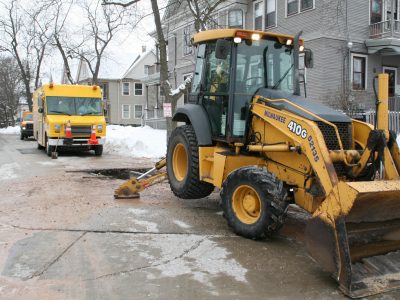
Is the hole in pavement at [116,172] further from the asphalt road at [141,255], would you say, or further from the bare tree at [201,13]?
the bare tree at [201,13]

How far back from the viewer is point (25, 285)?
14.7 ft

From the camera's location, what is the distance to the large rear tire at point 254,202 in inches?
214

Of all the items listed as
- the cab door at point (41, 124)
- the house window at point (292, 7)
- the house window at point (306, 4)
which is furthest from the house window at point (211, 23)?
the cab door at point (41, 124)

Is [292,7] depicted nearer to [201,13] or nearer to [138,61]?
[201,13]

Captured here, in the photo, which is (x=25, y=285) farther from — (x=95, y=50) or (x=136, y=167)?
(x=95, y=50)

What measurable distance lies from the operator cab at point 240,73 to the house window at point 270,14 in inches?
647

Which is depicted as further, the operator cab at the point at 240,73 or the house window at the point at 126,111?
the house window at the point at 126,111

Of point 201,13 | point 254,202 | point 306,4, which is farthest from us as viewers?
point 306,4

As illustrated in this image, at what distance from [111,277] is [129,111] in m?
49.8

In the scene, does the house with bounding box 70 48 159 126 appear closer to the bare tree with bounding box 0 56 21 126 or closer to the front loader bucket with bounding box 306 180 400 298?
the bare tree with bounding box 0 56 21 126

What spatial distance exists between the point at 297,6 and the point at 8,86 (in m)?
52.1

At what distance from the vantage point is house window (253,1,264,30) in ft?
77.1

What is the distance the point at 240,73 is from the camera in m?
6.69

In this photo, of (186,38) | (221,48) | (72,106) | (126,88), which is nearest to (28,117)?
(186,38)
